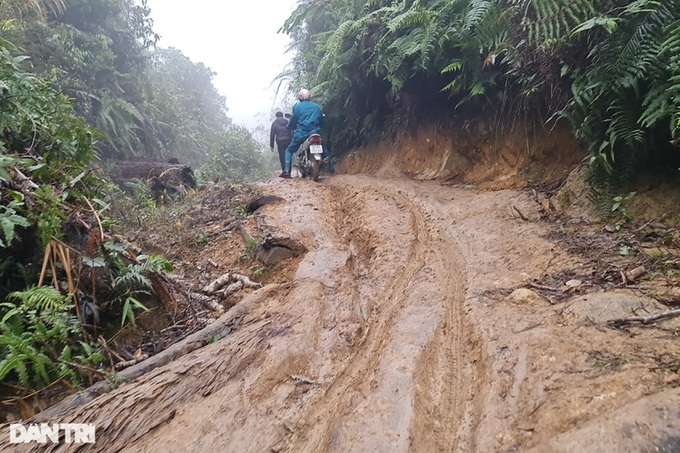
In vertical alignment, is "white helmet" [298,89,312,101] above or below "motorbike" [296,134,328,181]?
above

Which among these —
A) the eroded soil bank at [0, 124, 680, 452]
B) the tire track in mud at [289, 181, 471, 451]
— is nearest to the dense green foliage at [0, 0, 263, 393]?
the eroded soil bank at [0, 124, 680, 452]

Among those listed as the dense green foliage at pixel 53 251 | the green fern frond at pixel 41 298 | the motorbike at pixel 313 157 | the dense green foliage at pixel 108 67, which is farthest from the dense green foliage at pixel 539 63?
the dense green foliage at pixel 108 67

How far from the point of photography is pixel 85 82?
9680 millimetres

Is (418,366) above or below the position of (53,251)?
below

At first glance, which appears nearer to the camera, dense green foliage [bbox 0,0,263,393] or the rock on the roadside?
dense green foliage [bbox 0,0,263,393]

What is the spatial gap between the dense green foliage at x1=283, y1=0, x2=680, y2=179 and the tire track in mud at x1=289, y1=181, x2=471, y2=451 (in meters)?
1.58

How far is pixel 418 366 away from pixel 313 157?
5.75 metres

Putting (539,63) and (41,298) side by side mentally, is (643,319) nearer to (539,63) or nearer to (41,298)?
(539,63)

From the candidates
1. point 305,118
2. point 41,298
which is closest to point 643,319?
point 41,298

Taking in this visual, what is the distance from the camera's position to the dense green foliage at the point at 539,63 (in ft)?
8.93

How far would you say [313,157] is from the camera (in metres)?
7.34

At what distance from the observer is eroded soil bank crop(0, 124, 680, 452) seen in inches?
60.5

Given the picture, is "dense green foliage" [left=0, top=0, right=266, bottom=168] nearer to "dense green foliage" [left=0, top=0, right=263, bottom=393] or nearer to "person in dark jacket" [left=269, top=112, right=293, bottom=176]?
"person in dark jacket" [left=269, top=112, right=293, bottom=176]

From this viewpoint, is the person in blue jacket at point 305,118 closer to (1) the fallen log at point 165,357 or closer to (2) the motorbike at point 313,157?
(2) the motorbike at point 313,157
